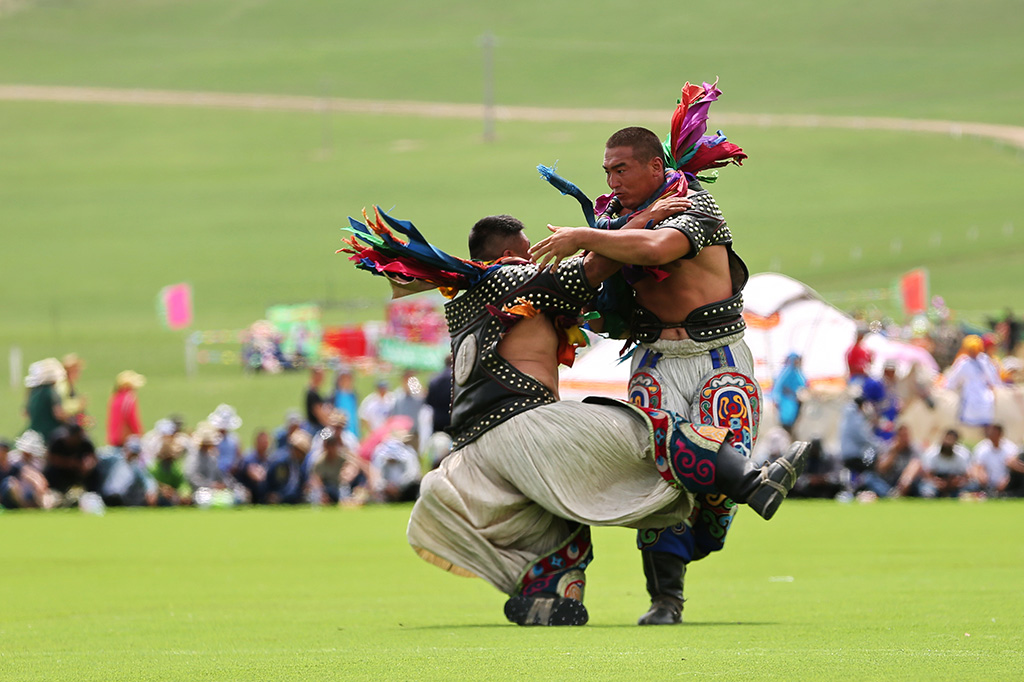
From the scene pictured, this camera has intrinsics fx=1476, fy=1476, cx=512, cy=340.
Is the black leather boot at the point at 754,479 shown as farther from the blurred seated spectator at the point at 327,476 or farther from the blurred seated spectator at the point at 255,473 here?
the blurred seated spectator at the point at 255,473

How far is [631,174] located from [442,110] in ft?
259

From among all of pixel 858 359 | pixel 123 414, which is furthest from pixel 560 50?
pixel 123 414

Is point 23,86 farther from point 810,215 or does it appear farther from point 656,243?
point 656,243

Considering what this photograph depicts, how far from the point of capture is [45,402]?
14719 mm

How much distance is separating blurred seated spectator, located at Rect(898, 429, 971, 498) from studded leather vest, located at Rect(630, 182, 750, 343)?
9569 mm

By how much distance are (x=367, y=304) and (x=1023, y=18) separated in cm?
6490

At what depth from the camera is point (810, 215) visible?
180ft

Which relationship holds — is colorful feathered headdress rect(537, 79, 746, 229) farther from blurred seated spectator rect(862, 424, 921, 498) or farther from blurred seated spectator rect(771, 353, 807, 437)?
blurred seated spectator rect(771, 353, 807, 437)

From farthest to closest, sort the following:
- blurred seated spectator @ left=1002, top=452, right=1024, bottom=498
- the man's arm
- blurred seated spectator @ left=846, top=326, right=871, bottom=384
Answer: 1. blurred seated spectator @ left=846, top=326, right=871, bottom=384
2. blurred seated spectator @ left=1002, top=452, right=1024, bottom=498
3. the man's arm

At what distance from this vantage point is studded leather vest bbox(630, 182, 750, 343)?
214 inches

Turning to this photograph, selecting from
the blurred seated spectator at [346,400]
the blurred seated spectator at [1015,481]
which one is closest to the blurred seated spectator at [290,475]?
the blurred seated spectator at [346,400]

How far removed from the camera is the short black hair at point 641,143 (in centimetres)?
564

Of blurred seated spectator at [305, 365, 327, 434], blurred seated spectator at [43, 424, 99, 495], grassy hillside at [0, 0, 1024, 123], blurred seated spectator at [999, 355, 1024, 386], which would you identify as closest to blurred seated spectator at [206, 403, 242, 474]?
blurred seated spectator at [305, 365, 327, 434]

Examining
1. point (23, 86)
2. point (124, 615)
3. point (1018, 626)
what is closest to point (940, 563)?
point (1018, 626)
